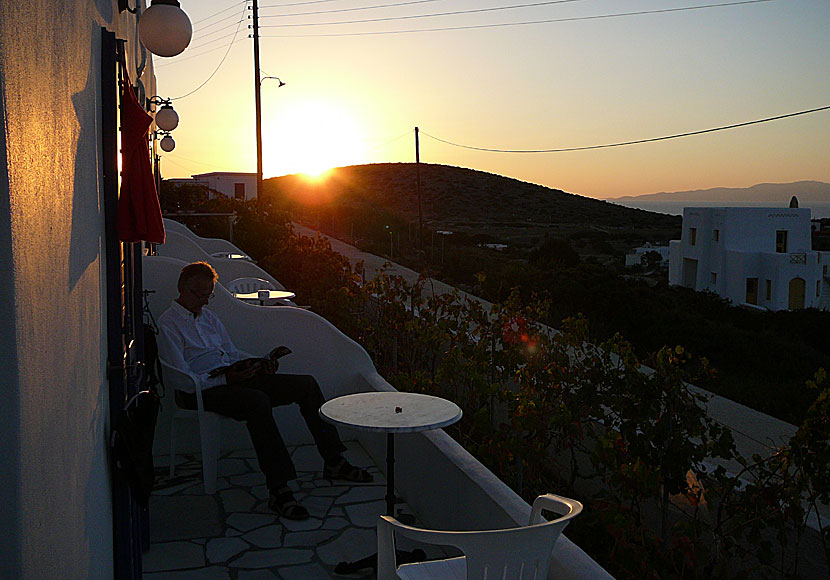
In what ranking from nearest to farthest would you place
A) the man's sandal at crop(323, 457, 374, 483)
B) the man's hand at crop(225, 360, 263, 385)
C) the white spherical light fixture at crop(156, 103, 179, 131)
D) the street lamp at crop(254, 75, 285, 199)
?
the man's hand at crop(225, 360, 263, 385) → the man's sandal at crop(323, 457, 374, 483) → the white spherical light fixture at crop(156, 103, 179, 131) → the street lamp at crop(254, 75, 285, 199)

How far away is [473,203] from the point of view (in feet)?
254

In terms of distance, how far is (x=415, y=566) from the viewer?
2494 millimetres

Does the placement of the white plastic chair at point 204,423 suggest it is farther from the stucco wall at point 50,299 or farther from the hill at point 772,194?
the hill at point 772,194

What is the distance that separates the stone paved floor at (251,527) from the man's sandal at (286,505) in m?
0.04

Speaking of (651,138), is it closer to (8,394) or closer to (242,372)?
(242,372)

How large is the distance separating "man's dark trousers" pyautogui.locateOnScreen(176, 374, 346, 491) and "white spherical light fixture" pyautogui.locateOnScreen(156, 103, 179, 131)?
559cm

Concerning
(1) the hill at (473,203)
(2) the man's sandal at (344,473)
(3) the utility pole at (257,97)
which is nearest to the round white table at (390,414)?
(2) the man's sandal at (344,473)

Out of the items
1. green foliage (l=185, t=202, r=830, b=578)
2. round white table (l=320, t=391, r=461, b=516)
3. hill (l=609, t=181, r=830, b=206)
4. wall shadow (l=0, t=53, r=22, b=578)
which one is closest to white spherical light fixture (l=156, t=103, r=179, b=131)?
green foliage (l=185, t=202, r=830, b=578)

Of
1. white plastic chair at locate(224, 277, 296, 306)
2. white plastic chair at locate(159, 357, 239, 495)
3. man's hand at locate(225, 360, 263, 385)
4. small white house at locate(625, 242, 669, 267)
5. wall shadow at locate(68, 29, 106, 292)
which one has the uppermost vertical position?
wall shadow at locate(68, 29, 106, 292)

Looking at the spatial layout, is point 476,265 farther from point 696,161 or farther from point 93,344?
point 93,344

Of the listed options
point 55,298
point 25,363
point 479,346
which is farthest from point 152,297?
point 25,363

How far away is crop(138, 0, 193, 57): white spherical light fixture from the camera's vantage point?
3.77 meters

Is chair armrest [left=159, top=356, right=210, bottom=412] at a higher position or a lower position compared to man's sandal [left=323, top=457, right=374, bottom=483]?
higher

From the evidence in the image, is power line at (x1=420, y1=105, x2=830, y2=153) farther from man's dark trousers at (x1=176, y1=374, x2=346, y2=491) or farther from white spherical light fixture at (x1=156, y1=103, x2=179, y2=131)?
man's dark trousers at (x1=176, y1=374, x2=346, y2=491)
